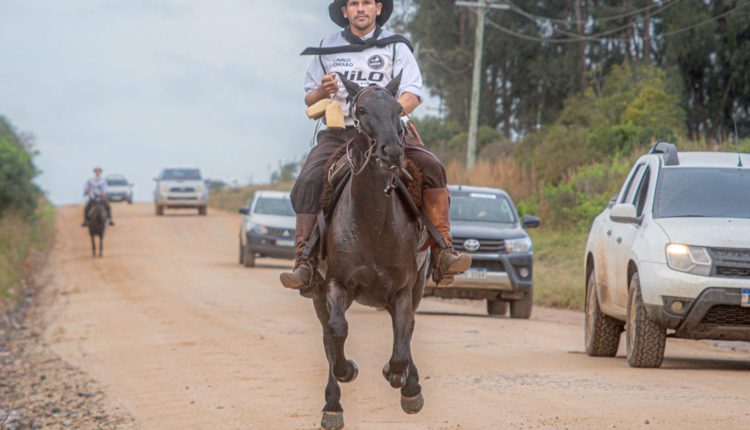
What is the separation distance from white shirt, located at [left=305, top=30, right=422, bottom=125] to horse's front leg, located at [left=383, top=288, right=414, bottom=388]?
4.83ft

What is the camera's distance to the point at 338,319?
349 inches

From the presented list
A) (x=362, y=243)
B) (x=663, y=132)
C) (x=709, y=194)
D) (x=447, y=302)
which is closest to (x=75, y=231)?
(x=663, y=132)

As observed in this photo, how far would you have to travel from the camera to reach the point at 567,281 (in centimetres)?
2648

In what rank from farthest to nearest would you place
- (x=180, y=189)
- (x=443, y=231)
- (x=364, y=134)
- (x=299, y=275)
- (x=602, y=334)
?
(x=180, y=189)
(x=602, y=334)
(x=443, y=231)
(x=299, y=275)
(x=364, y=134)

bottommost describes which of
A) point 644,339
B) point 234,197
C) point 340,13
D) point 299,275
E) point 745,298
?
point 234,197

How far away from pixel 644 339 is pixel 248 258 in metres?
22.8

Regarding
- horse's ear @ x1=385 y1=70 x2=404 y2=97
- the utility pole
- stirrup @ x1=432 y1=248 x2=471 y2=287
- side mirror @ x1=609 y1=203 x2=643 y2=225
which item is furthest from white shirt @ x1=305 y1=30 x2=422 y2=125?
the utility pole

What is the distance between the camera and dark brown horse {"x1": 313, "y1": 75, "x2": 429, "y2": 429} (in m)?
8.60

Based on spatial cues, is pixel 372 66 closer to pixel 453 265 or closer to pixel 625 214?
pixel 453 265

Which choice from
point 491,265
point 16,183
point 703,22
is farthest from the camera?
point 703,22

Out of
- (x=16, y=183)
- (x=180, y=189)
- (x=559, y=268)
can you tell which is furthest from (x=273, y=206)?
(x=180, y=189)

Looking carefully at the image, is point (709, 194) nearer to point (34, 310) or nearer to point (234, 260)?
point (34, 310)

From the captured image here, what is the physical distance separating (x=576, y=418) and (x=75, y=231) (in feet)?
146

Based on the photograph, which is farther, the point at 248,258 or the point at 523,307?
the point at 248,258
